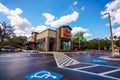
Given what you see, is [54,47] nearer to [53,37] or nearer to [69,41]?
[53,37]

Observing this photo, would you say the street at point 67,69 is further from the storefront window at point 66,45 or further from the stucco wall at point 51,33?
the storefront window at point 66,45

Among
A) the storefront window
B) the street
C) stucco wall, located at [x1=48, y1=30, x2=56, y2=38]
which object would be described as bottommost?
the street

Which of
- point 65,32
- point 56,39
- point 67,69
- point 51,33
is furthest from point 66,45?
point 67,69

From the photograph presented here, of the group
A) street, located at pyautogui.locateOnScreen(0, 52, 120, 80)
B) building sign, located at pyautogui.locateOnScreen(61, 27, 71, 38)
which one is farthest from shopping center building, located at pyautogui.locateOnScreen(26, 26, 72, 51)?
street, located at pyautogui.locateOnScreen(0, 52, 120, 80)

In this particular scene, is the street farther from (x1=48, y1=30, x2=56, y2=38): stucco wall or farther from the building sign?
the building sign

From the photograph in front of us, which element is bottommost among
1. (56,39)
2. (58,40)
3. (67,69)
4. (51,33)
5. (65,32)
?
(67,69)

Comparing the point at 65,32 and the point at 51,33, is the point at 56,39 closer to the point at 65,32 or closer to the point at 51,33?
the point at 51,33

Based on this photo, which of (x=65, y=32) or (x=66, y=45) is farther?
(x=66, y=45)

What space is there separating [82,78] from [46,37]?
113ft

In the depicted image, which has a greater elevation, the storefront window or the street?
the storefront window

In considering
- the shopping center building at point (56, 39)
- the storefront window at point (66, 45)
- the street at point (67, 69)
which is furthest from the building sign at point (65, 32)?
the street at point (67, 69)

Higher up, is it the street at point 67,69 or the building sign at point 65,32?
the building sign at point 65,32

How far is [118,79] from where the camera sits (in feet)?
23.2

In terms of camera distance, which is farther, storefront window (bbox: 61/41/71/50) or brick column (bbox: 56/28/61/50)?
storefront window (bbox: 61/41/71/50)
